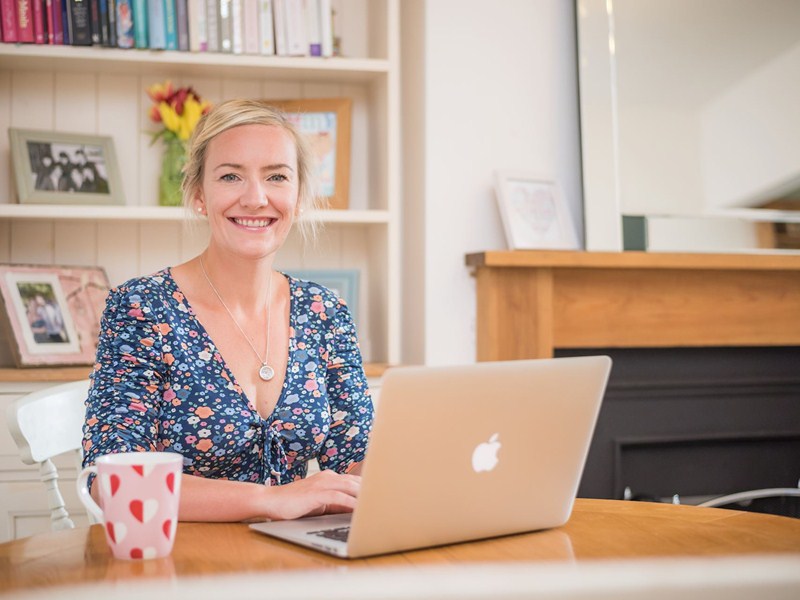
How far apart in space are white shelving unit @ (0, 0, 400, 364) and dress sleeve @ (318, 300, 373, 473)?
34.4 inches

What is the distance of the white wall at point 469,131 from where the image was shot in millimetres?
2637

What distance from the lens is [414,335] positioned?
2721 mm

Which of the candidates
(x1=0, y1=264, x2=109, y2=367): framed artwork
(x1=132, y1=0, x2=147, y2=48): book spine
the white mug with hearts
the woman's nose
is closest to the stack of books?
(x1=132, y1=0, x2=147, y2=48): book spine

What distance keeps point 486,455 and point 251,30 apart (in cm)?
185

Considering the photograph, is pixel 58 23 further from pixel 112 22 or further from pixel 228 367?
pixel 228 367

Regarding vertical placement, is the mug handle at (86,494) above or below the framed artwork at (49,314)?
below

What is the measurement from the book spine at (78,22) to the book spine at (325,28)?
0.61m

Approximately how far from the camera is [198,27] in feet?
8.21

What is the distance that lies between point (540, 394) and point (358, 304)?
1808 millimetres

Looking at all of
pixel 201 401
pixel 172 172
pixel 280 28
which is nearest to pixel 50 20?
pixel 172 172

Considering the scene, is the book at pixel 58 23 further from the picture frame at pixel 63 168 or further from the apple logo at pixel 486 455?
the apple logo at pixel 486 455

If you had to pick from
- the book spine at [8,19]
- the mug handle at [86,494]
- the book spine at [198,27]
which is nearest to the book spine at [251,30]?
the book spine at [198,27]

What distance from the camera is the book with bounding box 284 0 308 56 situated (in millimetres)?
2557

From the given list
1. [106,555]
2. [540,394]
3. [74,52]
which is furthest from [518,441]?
[74,52]
